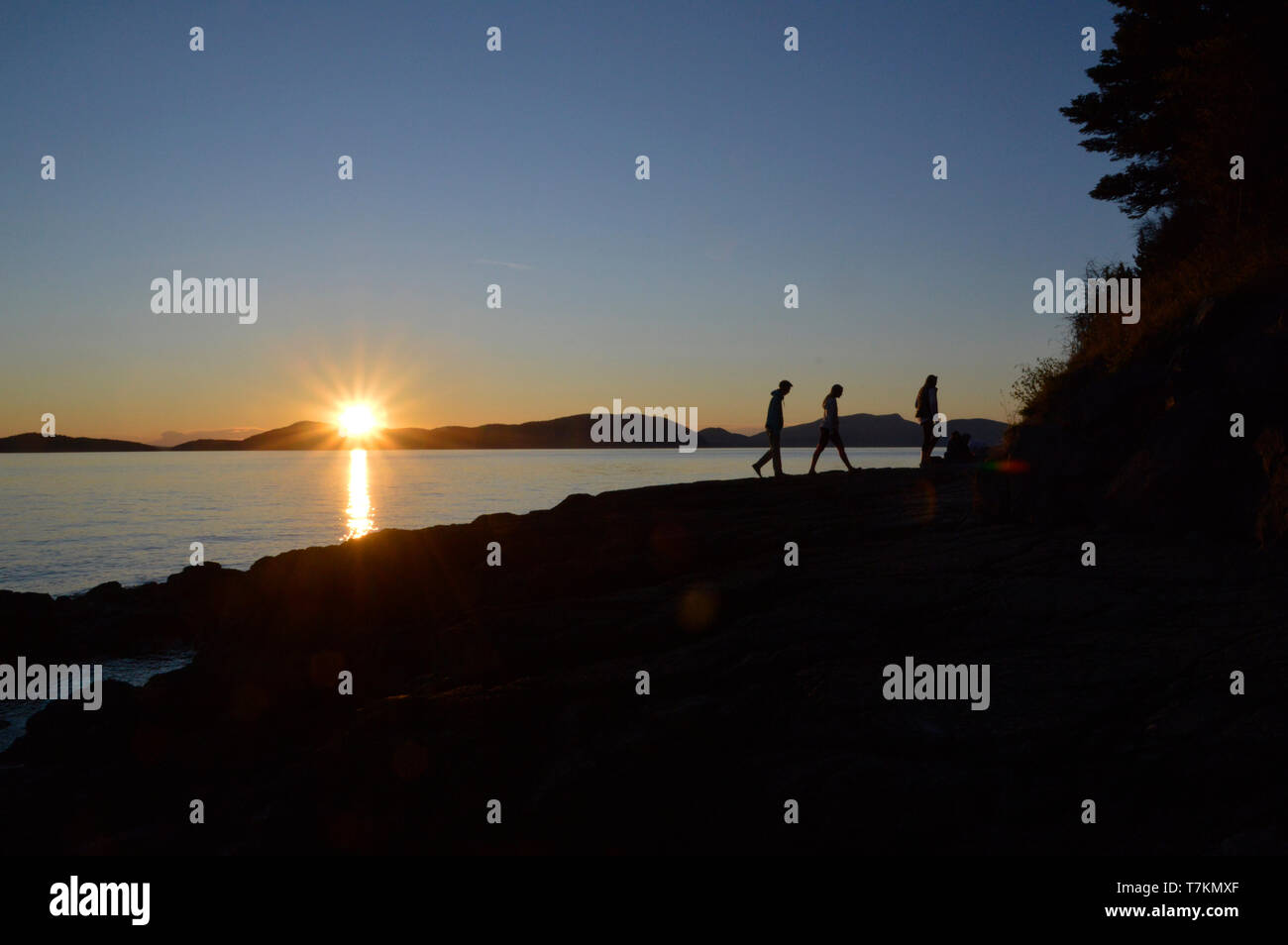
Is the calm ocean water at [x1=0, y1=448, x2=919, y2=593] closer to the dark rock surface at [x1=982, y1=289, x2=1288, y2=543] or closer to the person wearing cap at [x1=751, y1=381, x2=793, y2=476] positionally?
the person wearing cap at [x1=751, y1=381, x2=793, y2=476]

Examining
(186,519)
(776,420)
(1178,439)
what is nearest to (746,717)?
(1178,439)

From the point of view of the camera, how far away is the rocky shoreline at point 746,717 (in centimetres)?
547

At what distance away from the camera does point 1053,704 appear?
20.6 feet

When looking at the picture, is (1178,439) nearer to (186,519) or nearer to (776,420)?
(776,420)

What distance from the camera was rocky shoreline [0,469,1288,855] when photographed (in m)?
5.47

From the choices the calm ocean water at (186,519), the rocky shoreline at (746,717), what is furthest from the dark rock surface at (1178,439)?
the calm ocean water at (186,519)

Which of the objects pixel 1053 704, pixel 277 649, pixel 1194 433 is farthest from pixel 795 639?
pixel 277 649

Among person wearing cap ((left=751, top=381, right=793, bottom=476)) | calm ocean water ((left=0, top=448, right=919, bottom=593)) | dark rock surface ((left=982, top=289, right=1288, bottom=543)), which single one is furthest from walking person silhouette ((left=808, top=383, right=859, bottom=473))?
calm ocean water ((left=0, top=448, right=919, bottom=593))

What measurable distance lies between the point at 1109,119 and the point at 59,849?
3106 cm

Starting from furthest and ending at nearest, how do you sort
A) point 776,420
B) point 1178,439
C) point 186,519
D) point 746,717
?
point 186,519 < point 776,420 < point 1178,439 < point 746,717

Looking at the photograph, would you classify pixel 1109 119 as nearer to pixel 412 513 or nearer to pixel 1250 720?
pixel 1250 720

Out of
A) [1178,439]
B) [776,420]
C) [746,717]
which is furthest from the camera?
[776,420]

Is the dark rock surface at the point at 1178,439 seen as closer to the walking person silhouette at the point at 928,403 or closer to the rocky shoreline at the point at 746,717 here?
the rocky shoreline at the point at 746,717

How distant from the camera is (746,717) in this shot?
6.66 meters
